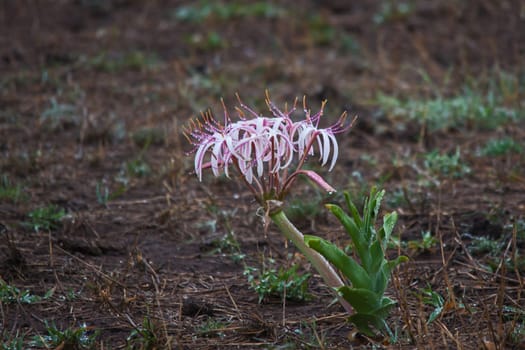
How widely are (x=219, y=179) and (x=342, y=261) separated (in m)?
2.18

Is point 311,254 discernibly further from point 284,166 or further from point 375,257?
point 284,166

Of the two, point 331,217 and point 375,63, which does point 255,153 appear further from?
point 375,63

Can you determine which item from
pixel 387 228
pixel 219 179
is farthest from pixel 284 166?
pixel 219 179

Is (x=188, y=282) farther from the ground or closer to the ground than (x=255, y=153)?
closer to the ground

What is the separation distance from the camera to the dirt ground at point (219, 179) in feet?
10.1

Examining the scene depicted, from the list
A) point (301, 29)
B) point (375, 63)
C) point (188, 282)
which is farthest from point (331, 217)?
point (301, 29)

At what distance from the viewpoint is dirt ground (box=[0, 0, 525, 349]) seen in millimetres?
3074

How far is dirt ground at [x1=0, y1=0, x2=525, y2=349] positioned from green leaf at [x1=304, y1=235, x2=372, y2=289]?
0.53 ft

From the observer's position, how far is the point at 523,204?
425 centimetres

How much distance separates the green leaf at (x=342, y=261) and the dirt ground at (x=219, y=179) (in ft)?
0.53

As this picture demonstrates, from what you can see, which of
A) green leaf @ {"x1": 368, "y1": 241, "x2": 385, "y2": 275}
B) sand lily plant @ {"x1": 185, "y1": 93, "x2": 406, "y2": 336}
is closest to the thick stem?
sand lily plant @ {"x1": 185, "y1": 93, "x2": 406, "y2": 336}

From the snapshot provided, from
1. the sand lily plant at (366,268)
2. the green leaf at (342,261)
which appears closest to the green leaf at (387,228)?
the sand lily plant at (366,268)

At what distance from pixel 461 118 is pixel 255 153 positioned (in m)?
3.26

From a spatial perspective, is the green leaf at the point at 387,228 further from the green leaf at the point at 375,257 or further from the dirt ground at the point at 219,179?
the dirt ground at the point at 219,179
